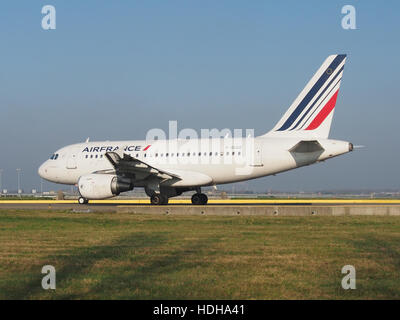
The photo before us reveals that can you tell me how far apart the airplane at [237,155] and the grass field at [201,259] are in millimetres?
9619

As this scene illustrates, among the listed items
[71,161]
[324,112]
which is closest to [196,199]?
[71,161]

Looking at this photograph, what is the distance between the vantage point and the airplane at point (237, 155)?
3091 centimetres

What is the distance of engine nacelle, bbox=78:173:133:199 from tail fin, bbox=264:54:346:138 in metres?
10.7

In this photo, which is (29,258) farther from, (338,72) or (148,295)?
(338,72)

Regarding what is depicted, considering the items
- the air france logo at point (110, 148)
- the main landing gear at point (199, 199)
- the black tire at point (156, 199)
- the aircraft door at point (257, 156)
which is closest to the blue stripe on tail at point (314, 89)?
the aircraft door at point (257, 156)

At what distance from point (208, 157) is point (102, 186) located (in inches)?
262

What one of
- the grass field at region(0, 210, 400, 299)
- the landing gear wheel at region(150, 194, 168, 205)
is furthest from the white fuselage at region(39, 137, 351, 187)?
the grass field at region(0, 210, 400, 299)

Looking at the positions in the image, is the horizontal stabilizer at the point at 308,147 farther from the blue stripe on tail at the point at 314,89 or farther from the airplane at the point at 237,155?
the blue stripe on tail at the point at 314,89

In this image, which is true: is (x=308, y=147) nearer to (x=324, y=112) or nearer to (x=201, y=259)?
(x=324, y=112)

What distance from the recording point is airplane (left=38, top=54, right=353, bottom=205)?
3091 centimetres

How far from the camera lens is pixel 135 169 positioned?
104ft
